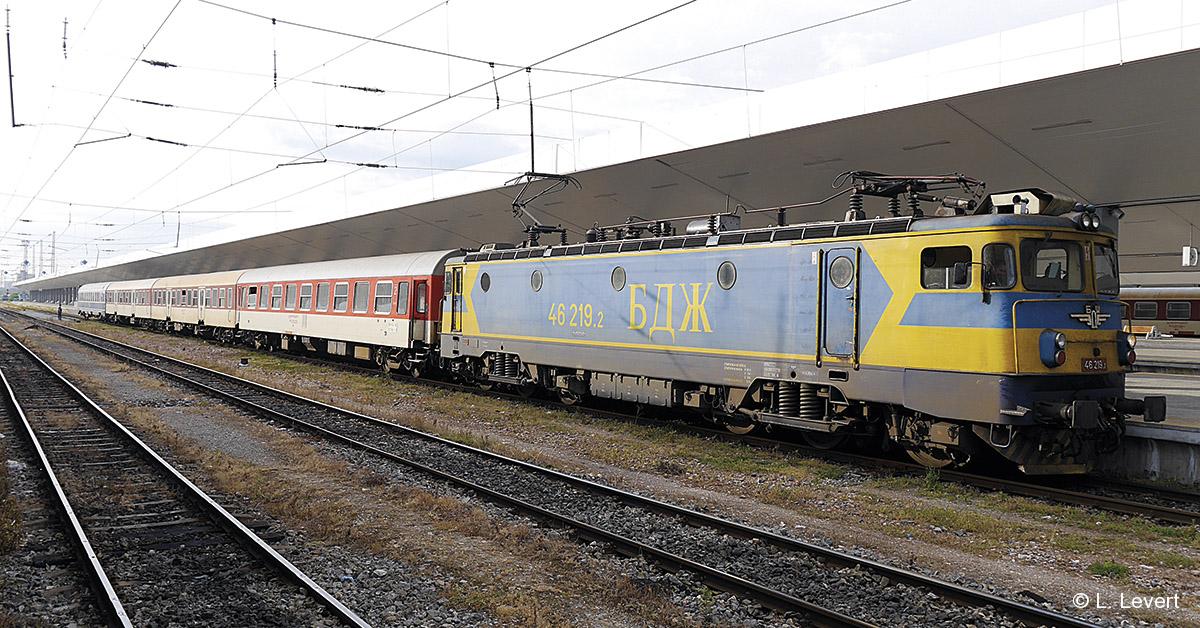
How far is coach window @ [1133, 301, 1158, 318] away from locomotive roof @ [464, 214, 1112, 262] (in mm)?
35488

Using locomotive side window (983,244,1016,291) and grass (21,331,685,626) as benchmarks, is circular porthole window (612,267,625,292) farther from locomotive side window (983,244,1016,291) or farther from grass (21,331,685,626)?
locomotive side window (983,244,1016,291)

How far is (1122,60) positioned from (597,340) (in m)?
10.7

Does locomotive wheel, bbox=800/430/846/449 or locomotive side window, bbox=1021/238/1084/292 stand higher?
locomotive side window, bbox=1021/238/1084/292

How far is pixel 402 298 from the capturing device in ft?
83.8

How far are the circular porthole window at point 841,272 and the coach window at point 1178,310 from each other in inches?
1423

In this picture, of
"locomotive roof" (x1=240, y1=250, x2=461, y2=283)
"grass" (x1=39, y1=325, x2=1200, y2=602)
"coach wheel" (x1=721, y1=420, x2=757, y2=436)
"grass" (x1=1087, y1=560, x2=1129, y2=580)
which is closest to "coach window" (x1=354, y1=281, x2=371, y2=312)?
"locomotive roof" (x1=240, y1=250, x2=461, y2=283)

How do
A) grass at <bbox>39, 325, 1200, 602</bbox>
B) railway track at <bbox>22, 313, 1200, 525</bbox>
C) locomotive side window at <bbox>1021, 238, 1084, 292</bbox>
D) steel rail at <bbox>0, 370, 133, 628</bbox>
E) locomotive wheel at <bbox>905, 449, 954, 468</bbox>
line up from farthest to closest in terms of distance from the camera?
locomotive wheel at <bbox>905, 449, 954, 468</bbox> → locomotive side window at <bbox>1021, 238, 1084, 292</bbox> → railway track at <bbox>22, 313, 1200, 525</bbox> → grass at <bbox>39, 325, 1200, 602</bbox> → steel rail at <bbox>0, 370, 133, 628</bbox>

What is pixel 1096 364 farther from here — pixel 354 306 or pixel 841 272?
pixel 354 306

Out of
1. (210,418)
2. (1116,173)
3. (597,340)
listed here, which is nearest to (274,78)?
(210,418)

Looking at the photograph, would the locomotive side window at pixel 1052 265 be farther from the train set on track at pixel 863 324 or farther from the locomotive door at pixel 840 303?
the locomotive door at pixel 840 303

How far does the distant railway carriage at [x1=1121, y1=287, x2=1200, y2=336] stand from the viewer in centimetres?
3956

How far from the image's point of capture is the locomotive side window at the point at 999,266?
36.0ft

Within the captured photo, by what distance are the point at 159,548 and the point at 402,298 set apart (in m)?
16.9

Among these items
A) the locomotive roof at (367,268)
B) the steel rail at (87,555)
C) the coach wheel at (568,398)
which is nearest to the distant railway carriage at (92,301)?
the locomotive roof at (367,268)
